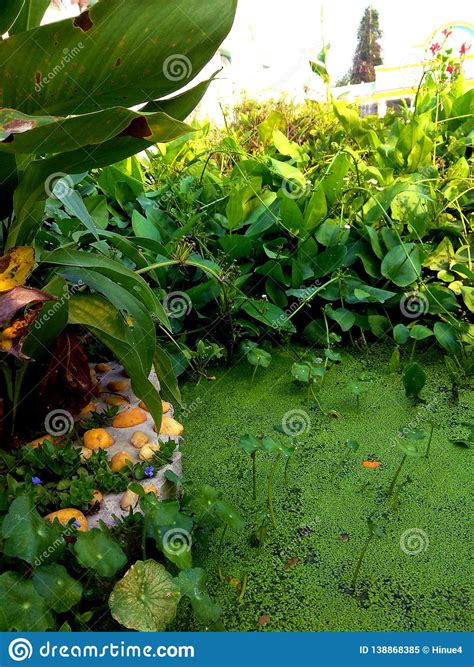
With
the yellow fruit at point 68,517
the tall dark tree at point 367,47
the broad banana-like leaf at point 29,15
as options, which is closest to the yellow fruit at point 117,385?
the yellow fruit at point 68,517

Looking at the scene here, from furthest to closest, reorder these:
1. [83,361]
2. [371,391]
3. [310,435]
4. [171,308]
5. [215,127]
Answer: [215,127] < [171,308] < [371,391] < [310,435] < [83,361]

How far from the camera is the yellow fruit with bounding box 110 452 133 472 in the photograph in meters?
1.23

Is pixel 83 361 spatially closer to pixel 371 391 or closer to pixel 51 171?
pixel 51 171

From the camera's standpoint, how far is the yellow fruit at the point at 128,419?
1377 mm

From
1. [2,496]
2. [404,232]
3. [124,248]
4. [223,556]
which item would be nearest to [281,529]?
[223,556]

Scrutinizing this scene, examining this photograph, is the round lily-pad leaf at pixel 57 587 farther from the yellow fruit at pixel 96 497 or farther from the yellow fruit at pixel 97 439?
the yellow fruit at pixel 97 439

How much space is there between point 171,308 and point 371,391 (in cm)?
62

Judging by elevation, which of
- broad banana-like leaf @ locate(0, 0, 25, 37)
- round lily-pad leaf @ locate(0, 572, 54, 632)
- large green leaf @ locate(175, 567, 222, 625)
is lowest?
large green leaf @ locate(175, 567, 222, 625)

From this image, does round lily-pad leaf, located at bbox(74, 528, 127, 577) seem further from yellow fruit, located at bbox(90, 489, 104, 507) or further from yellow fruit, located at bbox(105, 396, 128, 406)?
yellow fruit, located at bbox(105, 396, 128, 406)

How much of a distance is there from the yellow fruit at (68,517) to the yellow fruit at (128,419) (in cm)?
29

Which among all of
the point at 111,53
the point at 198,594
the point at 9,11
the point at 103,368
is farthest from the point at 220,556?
the point at 9,11

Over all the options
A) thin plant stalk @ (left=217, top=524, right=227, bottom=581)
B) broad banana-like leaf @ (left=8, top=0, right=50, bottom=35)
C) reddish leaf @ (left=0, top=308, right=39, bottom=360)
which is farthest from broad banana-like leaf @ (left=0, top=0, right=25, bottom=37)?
thin plant stalk @ (left=217, top=524, right=227, bottom=581)

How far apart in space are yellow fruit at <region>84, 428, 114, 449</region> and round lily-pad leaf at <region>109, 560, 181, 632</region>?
1.25 feet

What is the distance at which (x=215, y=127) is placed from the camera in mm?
3422
